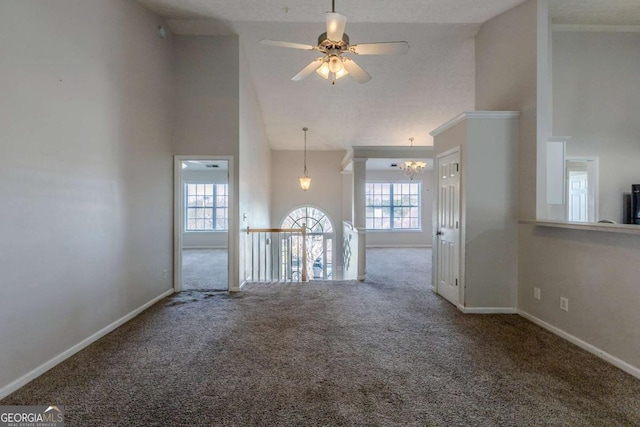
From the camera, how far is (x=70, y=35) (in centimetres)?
252

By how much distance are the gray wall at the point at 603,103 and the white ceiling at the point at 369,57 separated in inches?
16.6

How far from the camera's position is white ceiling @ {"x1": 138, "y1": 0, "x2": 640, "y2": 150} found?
3.77m

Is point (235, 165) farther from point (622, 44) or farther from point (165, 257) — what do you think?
point (622, 44)

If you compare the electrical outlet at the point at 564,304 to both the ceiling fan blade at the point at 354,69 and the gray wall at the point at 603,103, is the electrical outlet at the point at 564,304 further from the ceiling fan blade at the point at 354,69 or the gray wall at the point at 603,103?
the ceiling fan blade at the point at 354,69

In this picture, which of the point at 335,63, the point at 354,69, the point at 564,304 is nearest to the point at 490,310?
the point at 564,304

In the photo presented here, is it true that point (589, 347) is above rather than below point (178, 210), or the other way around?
below

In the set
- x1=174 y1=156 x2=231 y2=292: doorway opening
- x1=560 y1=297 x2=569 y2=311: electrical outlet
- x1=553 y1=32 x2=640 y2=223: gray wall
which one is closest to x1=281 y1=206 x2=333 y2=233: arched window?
x1=174 y1=156 x2=231 y2=292: doorway opening

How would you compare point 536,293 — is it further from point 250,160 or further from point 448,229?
point 250,160

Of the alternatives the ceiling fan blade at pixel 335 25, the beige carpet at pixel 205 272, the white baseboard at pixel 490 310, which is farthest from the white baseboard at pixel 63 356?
the white baseboard at pixel 490 310

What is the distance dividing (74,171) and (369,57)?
15.1ft

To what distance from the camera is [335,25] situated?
239cm

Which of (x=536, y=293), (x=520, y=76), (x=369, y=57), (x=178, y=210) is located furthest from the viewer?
(x=369, y=57)

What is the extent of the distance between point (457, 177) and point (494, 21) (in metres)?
2.28

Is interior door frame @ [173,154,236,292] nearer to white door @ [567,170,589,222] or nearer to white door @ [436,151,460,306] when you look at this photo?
white door @ [436,151,460,306]
